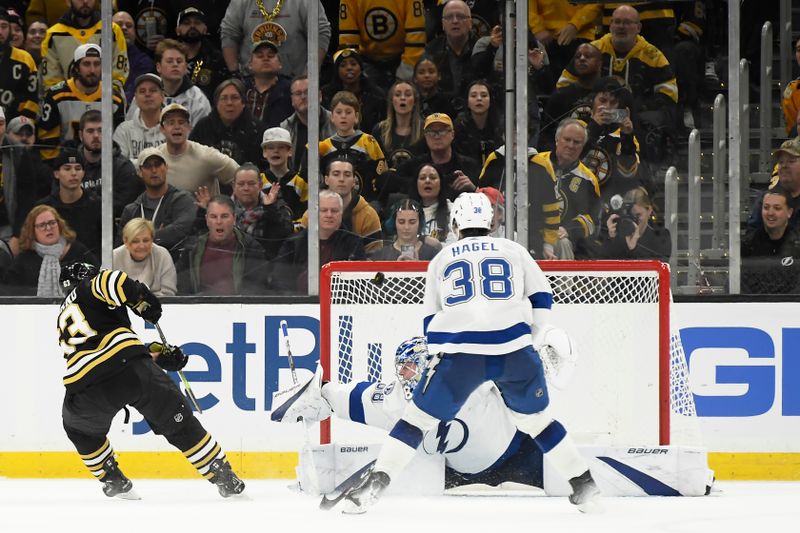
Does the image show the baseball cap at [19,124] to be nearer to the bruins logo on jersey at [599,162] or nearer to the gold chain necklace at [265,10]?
the gold chain necklace at [265,10]

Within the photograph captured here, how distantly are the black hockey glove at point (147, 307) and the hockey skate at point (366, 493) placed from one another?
0.97 m

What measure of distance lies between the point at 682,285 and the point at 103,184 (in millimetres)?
2489

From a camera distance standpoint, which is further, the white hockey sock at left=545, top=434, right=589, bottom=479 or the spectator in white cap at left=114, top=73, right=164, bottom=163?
the spectator in white cap at left=114, top=73, right=164, bottom=163

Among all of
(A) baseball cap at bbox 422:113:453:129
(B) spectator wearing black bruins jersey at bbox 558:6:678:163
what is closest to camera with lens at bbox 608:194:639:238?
(B) spectator wearing black bruins jersey at bbox 558:6:678:163

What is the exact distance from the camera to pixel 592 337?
205 inches

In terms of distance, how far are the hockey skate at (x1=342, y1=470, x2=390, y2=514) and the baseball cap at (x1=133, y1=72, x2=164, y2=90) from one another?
235 centimetres

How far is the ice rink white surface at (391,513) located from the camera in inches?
164

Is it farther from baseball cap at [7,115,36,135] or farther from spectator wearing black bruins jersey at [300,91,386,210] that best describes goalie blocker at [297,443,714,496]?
baseball cap at [7,115,36,135]

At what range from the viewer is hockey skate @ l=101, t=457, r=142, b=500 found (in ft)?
16.4

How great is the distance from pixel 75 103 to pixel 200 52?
1.94ft

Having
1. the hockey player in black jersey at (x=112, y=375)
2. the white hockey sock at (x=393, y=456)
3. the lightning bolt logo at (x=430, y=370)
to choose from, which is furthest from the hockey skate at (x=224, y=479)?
the lightning bolt logo at (x=430, y=370)

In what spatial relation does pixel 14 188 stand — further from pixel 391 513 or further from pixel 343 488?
pixel 391 513

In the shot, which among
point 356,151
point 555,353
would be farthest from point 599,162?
point 555,353

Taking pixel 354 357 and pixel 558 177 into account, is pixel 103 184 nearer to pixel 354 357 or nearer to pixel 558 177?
pixel 354 357
